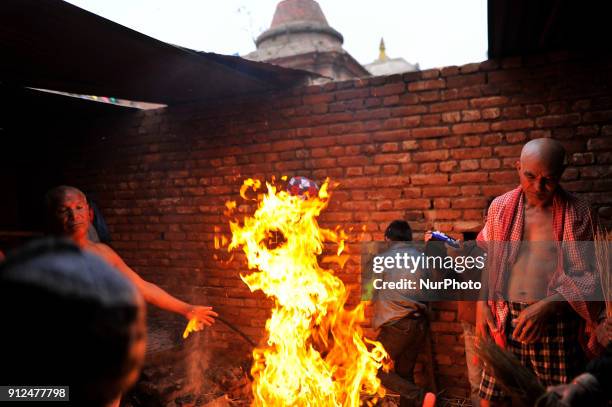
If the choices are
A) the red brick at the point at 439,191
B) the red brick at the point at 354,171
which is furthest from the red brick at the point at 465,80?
the red brick at the point at 354,171

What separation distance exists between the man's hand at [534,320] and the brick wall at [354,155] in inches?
64.6

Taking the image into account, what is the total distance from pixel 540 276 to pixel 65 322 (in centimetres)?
371

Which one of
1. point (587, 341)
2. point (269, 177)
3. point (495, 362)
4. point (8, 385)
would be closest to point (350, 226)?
point (269, 177)

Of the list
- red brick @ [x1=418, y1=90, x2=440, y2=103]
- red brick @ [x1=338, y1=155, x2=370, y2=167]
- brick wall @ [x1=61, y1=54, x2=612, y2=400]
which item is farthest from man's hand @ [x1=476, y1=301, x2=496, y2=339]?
red brick @ [x1=418, y1=90, x2=440, y2=103]

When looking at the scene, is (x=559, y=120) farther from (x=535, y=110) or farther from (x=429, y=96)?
(x=429, y=96)

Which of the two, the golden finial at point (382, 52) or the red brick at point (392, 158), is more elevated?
the golden finial at point (382, 52)

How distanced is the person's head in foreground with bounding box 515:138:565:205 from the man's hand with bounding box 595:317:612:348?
107cm

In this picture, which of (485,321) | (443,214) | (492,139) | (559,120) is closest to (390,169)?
(443,214)

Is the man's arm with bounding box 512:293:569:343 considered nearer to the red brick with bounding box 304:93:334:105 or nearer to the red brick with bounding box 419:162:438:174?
the red brick with bounding box 419:162:438:174

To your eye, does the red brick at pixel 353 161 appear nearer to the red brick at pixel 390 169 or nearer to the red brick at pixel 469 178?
the red brick at pixel 390 169

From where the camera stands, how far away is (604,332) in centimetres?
291

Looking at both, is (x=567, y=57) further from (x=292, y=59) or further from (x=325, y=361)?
(x=292, y=59)

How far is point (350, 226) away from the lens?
5.45 metres

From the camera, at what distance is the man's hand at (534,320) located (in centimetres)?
326
